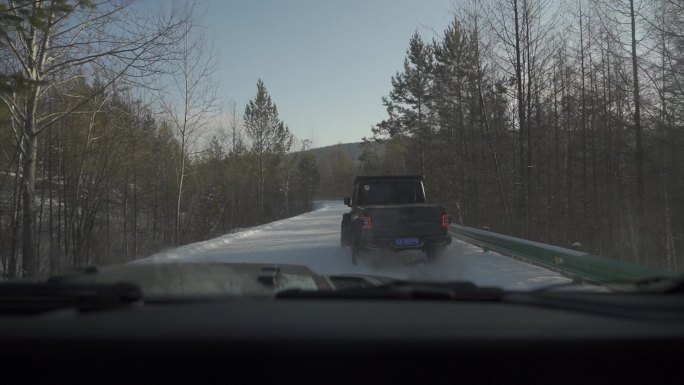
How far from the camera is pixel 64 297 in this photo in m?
2.18

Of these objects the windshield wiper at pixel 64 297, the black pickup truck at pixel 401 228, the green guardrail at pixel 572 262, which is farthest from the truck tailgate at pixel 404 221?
the windshield wiper at pixel 64 297

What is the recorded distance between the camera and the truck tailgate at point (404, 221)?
983 centimetres

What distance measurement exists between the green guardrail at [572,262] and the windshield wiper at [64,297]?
3.32 meters

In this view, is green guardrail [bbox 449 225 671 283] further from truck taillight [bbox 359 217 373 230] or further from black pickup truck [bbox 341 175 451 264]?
truck taillight [bbox 359 217 373 230]

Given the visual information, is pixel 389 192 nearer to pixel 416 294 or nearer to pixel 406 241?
pixel 406 241

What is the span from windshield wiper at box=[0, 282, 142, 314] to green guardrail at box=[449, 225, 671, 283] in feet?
10.9

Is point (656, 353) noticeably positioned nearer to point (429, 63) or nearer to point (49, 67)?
point (49, 67)

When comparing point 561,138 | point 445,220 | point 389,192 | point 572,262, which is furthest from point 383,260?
point 561,138

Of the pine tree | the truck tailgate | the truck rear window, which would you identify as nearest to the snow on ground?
the truck tailgate

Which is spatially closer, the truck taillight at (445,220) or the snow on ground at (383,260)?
the snow on ground at (383,260)

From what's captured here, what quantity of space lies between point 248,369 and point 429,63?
39.6m

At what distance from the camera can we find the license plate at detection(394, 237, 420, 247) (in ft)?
32.2

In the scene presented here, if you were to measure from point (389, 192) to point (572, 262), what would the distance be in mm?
6079

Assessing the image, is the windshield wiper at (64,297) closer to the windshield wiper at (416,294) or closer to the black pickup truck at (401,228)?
the windshield wiper at (416,294)
